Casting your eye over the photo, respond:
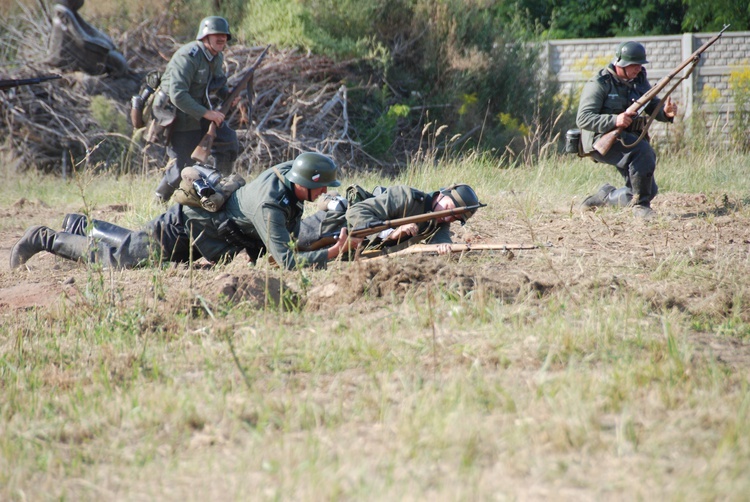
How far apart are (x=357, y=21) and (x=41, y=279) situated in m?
7.58

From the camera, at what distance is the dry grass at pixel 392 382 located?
8.39 feet

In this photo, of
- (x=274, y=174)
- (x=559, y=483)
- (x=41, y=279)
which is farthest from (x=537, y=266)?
(x=41, y=279)

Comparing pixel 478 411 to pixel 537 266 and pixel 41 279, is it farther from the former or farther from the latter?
pixel 41 279

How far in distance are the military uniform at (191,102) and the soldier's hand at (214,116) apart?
4 centimetres

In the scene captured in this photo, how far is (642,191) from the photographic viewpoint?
7215 mm

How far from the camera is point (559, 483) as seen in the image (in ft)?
8.05

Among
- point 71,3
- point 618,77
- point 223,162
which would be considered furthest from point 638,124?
point 71,3

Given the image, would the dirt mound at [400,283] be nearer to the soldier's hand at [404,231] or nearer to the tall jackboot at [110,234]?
the soldier's hand at [404,231]

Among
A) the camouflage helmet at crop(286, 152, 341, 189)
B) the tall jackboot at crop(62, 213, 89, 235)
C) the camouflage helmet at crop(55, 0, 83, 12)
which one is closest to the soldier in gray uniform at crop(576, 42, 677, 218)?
the camouflage helmet at crop(286, 152, 341, 189)

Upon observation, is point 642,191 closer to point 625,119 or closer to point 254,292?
point 625,119

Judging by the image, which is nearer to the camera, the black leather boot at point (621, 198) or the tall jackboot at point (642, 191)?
the tall jackboot at point (642, 191)

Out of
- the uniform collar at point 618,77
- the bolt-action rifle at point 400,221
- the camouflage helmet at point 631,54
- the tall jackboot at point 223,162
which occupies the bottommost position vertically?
the tall jackboot at point 223,162

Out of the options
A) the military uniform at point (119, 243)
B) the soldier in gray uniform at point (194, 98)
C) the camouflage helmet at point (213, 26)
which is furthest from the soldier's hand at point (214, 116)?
the military uniform at point (119, 243)

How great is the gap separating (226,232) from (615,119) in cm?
372
